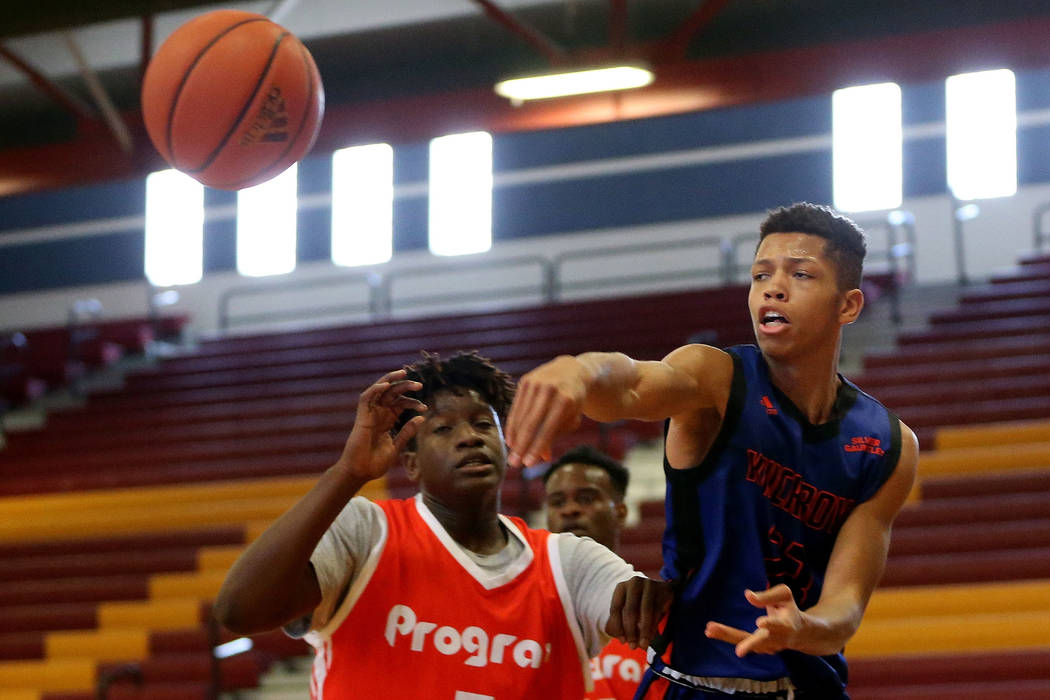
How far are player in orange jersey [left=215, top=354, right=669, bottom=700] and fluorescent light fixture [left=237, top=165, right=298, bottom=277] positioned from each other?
557 inches

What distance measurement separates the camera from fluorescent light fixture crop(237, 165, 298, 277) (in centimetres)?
1681

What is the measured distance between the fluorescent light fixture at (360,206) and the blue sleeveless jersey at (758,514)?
1415 centimetres

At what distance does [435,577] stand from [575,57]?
6.81 metres

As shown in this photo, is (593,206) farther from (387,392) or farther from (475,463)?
(387,392)

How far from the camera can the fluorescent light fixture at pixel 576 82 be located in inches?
357

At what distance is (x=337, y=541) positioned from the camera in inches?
106

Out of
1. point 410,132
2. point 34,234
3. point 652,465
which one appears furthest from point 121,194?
point 652,465

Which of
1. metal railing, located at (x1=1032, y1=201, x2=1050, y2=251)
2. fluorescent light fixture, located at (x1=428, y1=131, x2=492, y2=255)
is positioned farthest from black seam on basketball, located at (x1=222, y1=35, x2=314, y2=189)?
fluorescent light fixture, located at (x1=428, y1=131, x2=492, y2=255)

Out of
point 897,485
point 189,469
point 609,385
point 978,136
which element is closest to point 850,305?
point 897,485

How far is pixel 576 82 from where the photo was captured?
9.25 meters

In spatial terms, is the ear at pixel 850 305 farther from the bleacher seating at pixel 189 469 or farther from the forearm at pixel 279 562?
the bleacher seating at pixel 189 469

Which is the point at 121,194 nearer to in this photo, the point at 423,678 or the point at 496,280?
the point at 496,280

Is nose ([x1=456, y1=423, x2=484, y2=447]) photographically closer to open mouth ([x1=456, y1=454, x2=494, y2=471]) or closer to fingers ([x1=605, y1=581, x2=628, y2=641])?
open mouth ([x1=456, y1=454, x2=494, y2=471])

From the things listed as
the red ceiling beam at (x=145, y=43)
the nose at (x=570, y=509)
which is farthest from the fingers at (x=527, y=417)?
the red ceiling beam at (x=145, y=43)
